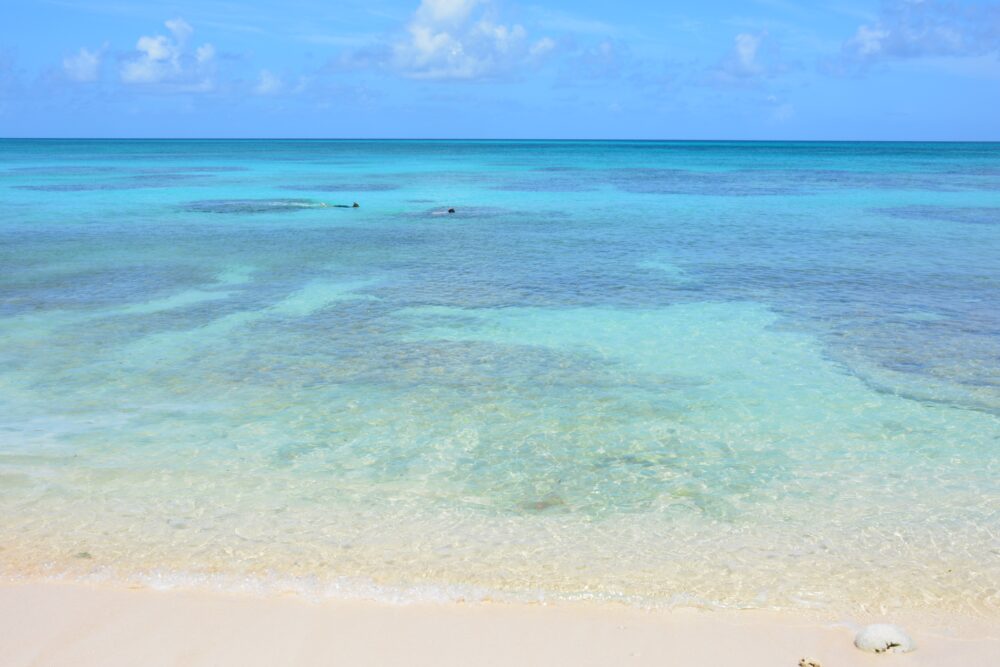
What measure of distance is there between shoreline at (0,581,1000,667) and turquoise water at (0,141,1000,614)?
23 centimetres

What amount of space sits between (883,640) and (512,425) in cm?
430

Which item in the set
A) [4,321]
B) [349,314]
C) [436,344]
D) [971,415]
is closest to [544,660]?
[971,415]

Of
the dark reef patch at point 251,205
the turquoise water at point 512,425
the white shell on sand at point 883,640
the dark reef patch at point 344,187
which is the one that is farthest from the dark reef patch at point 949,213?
the white shell on sand at point 883,640

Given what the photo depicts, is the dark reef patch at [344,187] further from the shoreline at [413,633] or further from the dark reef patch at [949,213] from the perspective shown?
the shoreline at [413,633]

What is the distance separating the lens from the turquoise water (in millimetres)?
5875

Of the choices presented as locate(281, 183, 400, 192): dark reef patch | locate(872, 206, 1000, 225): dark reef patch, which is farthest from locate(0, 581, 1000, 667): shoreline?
locate(281, 183, 400, 192): dark reef patch

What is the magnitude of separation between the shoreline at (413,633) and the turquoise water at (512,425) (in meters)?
0.23

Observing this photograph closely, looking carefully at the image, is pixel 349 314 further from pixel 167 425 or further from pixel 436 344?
pixel 167 425

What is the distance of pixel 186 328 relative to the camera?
480 inches

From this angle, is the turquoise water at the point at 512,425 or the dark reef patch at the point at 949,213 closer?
the turquoise water at the point at 512,425

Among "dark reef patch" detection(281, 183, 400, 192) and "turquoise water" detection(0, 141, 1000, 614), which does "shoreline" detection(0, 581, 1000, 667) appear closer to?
"turquoise water" detection(0, 141, 1000, 614)

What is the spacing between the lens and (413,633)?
5043 mm

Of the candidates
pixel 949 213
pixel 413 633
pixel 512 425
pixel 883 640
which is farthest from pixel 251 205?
pixel 883 640

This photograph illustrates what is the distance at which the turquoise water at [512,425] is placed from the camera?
5875 millimetres
